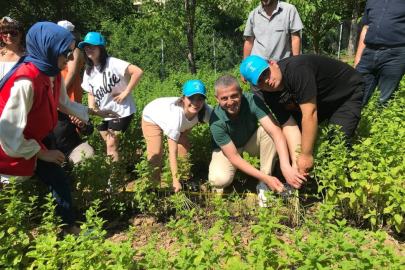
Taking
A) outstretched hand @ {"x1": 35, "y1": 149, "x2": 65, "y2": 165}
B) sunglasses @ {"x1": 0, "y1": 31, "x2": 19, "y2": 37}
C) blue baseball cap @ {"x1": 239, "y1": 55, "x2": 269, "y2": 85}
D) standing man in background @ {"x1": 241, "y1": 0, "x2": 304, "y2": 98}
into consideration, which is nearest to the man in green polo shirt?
blue baseball cap @ {"x1": 239, "y1": 55, "x2": 269, "y2": 85}

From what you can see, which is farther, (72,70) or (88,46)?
(72,70)

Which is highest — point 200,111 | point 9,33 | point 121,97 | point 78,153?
point 9,33

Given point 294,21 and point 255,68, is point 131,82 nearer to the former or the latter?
point 255,68

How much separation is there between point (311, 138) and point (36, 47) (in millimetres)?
2212

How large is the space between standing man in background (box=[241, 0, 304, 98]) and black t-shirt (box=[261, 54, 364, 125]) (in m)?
0.99

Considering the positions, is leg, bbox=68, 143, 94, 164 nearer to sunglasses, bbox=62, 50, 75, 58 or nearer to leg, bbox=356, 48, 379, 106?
sunglasses, bbox=62, 50, 75, 58

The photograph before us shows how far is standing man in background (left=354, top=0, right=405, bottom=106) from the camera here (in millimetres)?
4434

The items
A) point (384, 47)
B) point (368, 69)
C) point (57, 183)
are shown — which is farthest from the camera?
point (368, 69)

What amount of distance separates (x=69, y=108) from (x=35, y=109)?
647 mm

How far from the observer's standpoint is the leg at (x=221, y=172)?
3.99 metres

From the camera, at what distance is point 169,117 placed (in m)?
3.94

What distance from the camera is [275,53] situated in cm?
477

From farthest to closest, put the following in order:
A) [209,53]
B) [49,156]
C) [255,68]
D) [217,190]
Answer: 1. [209,53]
2. [217,190]
3. [255,68]
4. [49,156]

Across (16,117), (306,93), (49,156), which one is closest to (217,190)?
(306,93)
